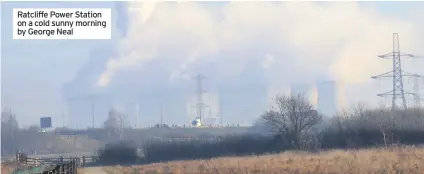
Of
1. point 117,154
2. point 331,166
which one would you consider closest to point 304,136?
point 117,154

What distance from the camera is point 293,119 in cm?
6319

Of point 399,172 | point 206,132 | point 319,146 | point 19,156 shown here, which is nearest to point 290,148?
point 319,146

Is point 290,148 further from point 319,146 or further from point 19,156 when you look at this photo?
point 19,156

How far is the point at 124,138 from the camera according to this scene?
51250 mm

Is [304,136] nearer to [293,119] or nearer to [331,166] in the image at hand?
[293,119]

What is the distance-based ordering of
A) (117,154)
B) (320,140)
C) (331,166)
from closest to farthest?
1. (331,166)
2. (117,154)
3. (320,140)

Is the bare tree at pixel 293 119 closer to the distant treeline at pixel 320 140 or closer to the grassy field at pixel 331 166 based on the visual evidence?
the distant treeline at pixel 320 140

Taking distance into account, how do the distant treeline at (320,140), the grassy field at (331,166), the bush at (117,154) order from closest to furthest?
the grassy field at (331,166), the bush at (117,154), the distant treeline at (320,140)

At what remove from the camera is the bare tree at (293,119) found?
196 feet

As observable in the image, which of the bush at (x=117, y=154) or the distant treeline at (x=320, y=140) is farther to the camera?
the distant treeline at (x=320, y=140)

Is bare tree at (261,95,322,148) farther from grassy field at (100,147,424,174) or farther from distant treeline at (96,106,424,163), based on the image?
grassy field at (100,147,424,174)

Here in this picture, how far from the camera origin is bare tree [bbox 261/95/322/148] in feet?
196

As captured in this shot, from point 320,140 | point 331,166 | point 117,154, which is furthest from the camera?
point 320,140

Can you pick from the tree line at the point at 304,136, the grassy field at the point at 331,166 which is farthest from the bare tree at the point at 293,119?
the grassy field at the point at 331,166
